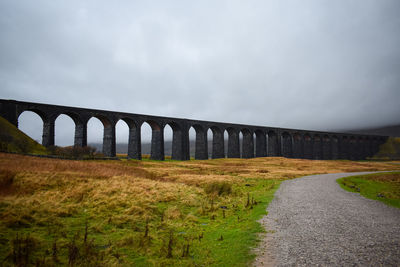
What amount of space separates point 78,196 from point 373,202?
1395cm

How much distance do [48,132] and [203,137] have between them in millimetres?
31482

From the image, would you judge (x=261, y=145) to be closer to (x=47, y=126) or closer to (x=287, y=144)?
(x=287, y=144)

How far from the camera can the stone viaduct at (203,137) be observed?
33.8 meters

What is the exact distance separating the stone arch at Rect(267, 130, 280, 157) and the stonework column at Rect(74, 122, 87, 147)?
52278 millimetres

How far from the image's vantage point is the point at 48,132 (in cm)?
3334

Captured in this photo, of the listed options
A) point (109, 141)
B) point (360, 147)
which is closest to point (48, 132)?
point (109, 141)

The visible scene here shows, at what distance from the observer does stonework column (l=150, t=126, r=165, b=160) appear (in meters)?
46.0

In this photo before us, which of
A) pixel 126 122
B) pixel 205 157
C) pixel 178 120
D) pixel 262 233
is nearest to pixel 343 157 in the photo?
pixel 205 157

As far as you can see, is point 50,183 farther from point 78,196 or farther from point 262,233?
point 262,233

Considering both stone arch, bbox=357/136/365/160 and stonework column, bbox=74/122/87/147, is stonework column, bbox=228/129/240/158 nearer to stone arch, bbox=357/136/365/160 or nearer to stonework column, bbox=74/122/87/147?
stonework column, bbox=74/122/87/147

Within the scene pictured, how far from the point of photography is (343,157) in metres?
84.5

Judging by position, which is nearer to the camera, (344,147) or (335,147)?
(335,147)

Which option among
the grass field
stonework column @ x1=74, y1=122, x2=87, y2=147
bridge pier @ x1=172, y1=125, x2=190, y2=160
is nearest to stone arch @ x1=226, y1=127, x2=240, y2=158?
bridge pier @ x1=172, y1=125, x2=190, y2=160

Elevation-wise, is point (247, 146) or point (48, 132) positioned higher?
point (48, 132)
